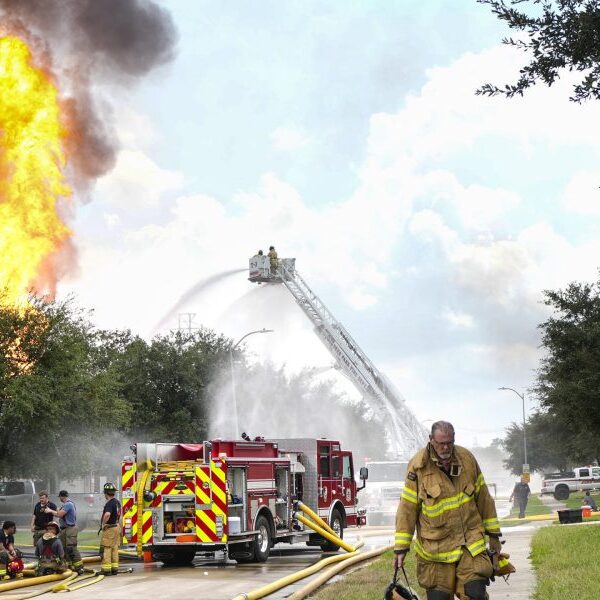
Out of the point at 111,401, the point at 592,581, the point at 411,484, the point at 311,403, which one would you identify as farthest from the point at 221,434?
A: the point at 411,484

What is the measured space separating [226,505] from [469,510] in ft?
39.1

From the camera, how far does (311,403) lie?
67250 millimetres

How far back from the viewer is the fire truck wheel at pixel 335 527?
22.6m

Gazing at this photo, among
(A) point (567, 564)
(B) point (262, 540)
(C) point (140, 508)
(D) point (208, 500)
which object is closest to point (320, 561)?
(B) point (262, 540)

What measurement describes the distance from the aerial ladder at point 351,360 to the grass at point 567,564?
59.8ft

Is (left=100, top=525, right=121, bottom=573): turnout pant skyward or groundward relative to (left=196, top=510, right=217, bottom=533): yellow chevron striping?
groundward

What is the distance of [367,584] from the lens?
1409cm

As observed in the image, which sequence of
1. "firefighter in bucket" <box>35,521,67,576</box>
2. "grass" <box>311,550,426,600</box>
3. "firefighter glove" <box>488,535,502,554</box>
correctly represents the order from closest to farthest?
"firefighter glove" <box>488,535,502,554</box> < "grass" <box>311,550,426,600</box> < "firefighter in bucket" <box>35,521,67,576</box>

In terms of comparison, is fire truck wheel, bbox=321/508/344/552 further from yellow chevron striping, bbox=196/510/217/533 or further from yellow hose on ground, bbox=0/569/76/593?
yellow hose on ground, bbox=0/569/76/593

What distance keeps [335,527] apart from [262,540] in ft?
11.8

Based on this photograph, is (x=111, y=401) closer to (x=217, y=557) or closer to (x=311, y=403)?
(x=217, y=557)

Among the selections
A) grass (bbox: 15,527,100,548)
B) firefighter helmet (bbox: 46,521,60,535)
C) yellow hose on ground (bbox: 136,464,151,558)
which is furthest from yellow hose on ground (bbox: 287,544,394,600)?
grass (bbox: 15,527,100,548)

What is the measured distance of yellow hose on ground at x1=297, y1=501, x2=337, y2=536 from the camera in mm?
20797

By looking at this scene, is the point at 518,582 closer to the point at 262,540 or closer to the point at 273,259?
the point at 262,540
